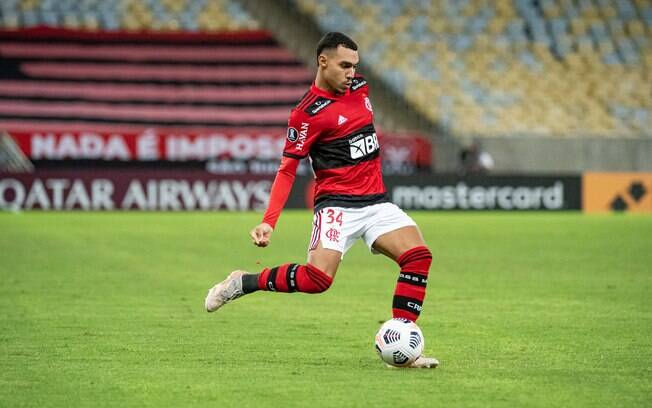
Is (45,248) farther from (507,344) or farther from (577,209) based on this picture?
(577,209)

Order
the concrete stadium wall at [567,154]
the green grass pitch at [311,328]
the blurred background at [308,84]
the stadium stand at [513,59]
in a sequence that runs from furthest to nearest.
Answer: the stadium stand at [513,59] < the concrete stadium wall at [567,154] < the blurred background at [308,84] < the green grass pitch at [311,328]

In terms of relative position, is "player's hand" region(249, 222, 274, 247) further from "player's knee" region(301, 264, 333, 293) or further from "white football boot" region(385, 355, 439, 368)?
"white football boot" region(385, 355, 439, 368)

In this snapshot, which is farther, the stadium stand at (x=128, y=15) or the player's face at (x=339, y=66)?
the stadium stand at (x=128, y=15)

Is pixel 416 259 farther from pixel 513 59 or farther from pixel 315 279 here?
pixel 513 59

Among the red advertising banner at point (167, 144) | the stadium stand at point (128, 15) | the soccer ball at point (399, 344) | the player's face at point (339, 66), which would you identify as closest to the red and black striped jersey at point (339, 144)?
the player's face at point (339, 66)

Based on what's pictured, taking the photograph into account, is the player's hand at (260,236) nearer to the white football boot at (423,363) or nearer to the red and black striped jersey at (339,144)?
the red and black striped jersey at (339,144)

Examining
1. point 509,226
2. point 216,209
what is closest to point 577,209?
point 509,226

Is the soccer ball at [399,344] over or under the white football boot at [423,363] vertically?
over

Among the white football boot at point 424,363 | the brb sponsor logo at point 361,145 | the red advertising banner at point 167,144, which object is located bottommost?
the red advertising banner at point 167,144

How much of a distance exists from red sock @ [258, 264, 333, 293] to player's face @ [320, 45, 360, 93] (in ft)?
3.81

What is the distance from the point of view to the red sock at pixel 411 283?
7.80 metres

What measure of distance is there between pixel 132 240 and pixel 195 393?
12.9m

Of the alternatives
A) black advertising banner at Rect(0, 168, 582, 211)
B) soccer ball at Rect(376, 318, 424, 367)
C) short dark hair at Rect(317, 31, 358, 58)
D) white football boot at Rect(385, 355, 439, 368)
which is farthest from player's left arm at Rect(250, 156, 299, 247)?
black advertising banner at Rect(0, 168, 582, 211)

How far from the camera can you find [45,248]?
17656 millimetres
